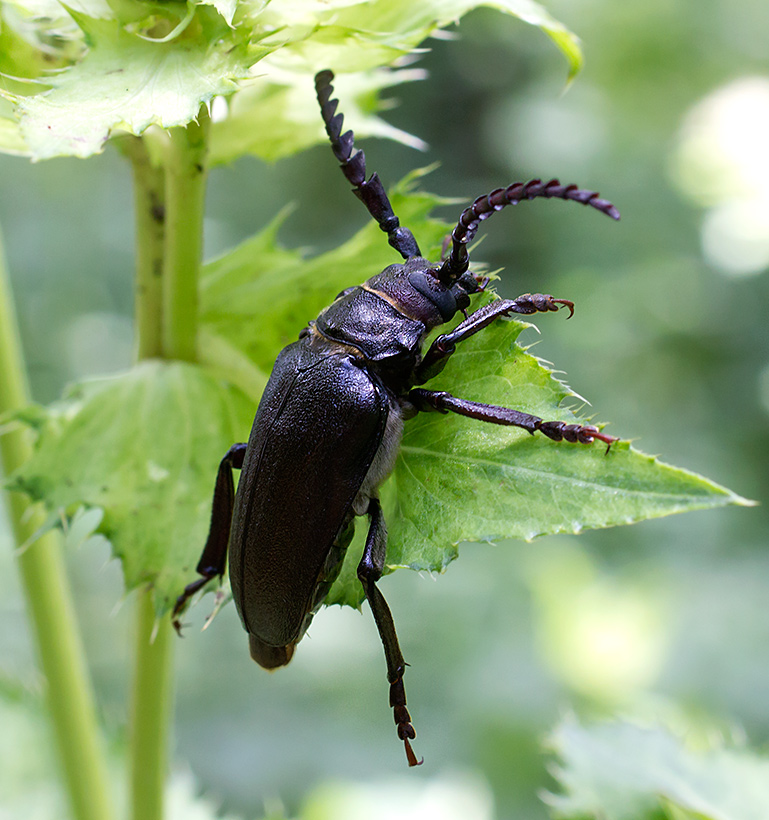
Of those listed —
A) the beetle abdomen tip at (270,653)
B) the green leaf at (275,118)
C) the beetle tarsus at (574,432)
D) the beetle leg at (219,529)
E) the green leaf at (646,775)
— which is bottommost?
the green leaf at (646,775)

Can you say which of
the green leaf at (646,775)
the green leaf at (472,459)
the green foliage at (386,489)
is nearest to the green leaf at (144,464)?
the green foliage at (386,489)

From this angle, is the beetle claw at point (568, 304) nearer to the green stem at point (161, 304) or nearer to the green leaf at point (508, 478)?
the green leaf at point (508, 478)

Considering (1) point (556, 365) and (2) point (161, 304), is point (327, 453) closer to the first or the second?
(2) point (161, 304)

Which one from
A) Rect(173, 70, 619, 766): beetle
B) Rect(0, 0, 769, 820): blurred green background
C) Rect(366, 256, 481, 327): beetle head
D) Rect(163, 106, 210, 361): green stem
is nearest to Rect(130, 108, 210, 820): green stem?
Rect(163, 106, 210, 361): green stem

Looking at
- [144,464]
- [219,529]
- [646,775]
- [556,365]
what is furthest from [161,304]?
[556,365]

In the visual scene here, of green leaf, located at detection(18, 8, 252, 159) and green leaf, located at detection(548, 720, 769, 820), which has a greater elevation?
green leaf, located at detection(18, 8, 252, 159)

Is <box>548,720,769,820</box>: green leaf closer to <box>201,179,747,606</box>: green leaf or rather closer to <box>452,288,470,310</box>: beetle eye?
<box>201,179,747,606</box>: green leaf
